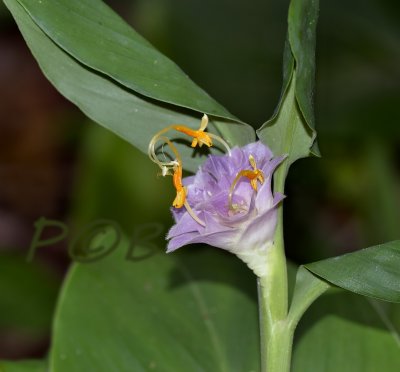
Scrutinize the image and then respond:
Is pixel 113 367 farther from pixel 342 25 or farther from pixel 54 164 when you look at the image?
pixel 54 164

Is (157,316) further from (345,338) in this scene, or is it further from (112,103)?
(112,103)

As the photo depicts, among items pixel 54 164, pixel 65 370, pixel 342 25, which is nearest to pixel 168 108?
pixel 65 370

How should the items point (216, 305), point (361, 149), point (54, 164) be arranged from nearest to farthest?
point (216, 305)
point (361, 149)
point (54, 164)

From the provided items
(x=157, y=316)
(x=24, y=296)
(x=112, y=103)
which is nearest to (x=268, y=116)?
(x=24, y=296)

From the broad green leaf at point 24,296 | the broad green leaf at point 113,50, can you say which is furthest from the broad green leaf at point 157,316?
the broad green leaf at point 24,296

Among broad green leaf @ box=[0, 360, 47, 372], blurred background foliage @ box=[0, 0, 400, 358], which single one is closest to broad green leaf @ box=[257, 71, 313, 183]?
broad green leaf @ box=[0, 360, 47, 372]
